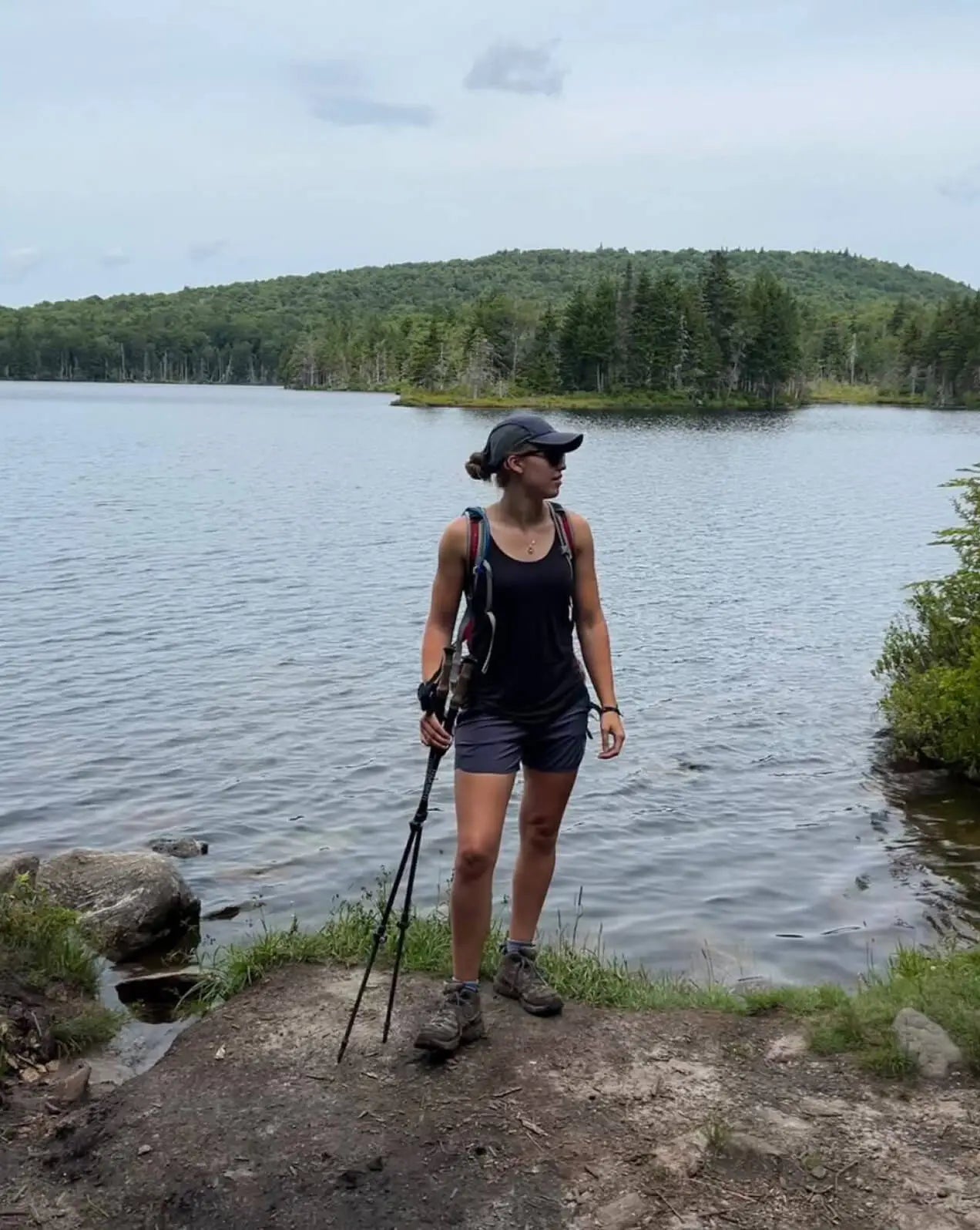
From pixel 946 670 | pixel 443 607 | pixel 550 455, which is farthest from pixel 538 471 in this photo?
pixel 946 670

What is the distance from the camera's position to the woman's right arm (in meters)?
5.39

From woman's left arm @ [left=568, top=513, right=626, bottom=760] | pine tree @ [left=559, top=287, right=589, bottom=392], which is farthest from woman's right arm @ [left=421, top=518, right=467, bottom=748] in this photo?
pine tree @ [left=559, top=287, right=589, bottom=392]

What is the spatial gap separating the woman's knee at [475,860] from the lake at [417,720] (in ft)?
12.5

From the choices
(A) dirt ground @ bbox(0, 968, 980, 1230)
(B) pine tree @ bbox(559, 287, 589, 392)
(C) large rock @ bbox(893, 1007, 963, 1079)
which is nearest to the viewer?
(A) dirt ground @ bbox(0, 968, 980, 1230)

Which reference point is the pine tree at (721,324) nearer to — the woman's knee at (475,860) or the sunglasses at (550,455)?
the sunglasses at (550,455)

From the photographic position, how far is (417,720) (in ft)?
50.6

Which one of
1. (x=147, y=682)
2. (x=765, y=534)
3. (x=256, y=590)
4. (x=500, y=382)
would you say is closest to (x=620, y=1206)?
(x=147, y=682)

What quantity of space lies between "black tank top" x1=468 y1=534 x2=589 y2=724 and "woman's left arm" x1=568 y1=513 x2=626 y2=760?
123 millimetres

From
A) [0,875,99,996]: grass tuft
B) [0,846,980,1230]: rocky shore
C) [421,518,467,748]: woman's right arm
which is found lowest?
[0,875,99,996]: grass tuft

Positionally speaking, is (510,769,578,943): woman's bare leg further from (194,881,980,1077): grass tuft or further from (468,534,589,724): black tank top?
(194,881,980,1077): grass tuft

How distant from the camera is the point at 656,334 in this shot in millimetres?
122188

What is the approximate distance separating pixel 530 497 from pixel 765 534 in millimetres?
30878

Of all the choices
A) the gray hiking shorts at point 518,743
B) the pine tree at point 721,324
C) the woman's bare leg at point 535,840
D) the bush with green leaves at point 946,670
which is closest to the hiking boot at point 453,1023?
the woman's bare leg at point 535,840

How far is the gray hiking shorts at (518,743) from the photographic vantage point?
5504mm
